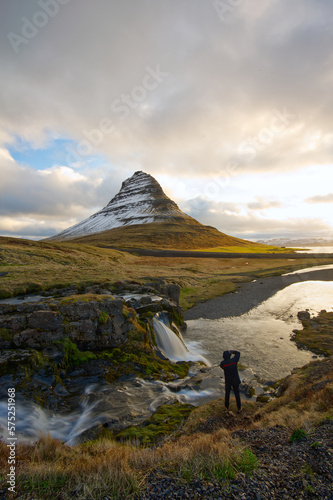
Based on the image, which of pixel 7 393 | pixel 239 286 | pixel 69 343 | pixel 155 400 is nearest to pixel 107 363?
pixel 69 343

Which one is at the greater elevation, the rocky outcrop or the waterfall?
the rocky outcrop

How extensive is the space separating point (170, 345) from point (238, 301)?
81.0 feet

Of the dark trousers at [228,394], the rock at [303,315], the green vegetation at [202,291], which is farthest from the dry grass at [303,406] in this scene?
the green vegetation at [202,291]

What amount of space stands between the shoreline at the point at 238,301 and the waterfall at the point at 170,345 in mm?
10995

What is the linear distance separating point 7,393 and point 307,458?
13.6 m

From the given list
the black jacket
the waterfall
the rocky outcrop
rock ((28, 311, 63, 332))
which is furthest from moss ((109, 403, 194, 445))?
rock ((28, 311, 63, 332))

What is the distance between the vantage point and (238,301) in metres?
44.6

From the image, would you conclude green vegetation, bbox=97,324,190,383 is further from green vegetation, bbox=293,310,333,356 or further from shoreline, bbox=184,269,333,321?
shoreline, bbox=184,269,333,321

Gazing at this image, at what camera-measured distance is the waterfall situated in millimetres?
22438

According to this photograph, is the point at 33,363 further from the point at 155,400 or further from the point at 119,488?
the point at 119,488

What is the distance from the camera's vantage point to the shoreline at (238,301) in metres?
37.4

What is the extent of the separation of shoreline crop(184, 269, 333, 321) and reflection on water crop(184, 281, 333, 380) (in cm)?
180

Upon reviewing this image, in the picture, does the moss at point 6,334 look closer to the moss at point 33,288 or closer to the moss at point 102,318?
the moss at point 102,318

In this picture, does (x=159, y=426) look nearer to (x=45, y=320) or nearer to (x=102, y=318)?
(x=102, y=318)
